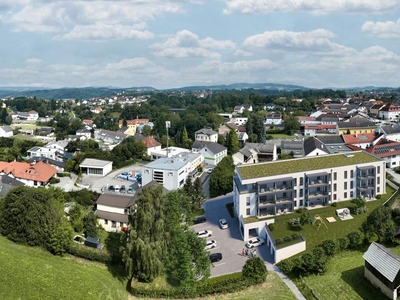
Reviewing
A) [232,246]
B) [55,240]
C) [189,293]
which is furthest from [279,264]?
[55,240]

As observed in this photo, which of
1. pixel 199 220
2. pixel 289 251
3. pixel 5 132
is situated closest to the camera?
pixel 289 251

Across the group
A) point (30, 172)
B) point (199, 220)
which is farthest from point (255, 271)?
point (30, 172)

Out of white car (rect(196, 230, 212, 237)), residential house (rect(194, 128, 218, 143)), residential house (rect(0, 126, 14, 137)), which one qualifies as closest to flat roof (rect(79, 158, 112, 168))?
residential house (rect(194, 128, 218, 143))

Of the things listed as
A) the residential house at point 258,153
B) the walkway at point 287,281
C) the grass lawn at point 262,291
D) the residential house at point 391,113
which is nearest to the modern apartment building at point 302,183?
the walkway at point 287,281

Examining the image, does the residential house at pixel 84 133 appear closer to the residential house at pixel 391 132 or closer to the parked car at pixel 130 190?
the parked car at pixel 130 190

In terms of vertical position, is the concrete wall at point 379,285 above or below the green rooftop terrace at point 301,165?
below

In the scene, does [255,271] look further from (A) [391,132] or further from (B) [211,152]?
(A) [391,132]
